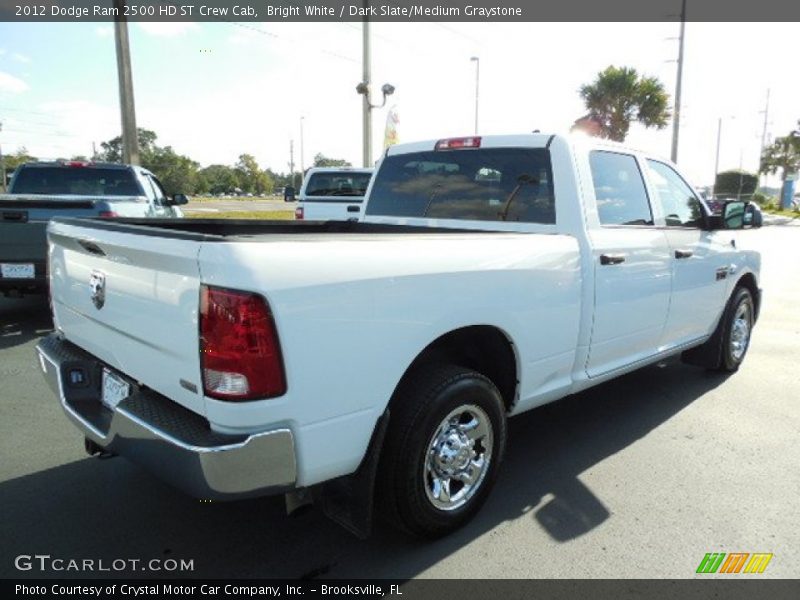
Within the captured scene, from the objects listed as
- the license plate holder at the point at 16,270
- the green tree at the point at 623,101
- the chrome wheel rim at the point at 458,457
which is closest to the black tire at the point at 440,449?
the chrome wheel rim at the point at 458,457

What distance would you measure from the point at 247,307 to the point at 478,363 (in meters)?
1.47

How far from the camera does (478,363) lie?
9.85 feet

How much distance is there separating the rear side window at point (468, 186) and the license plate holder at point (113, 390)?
225 cm

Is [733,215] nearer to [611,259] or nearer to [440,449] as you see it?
[611,259]

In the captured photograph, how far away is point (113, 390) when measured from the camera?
252cm

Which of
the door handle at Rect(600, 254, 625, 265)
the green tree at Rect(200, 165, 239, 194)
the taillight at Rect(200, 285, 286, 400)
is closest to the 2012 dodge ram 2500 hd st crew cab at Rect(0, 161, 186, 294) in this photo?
the taillight at Rect(200, 285, 286, 400)

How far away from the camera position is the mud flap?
232cm

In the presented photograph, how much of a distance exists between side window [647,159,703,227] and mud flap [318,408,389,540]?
2.91 metres

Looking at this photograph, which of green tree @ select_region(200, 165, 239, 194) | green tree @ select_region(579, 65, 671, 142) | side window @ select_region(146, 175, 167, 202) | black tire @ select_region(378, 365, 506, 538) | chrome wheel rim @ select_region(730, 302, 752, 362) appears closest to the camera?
black tire @ select_region(378, 365, 506, 538)

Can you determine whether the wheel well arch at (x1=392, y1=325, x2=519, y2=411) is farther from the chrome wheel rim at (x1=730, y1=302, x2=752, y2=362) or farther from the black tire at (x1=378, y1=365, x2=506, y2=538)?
the chrome wheel rim at (x1=730, y1=302, x2=752, y2=362)

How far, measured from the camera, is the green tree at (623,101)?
29.0 m

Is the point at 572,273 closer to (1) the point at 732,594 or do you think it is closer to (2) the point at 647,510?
(2) the point at 647,510

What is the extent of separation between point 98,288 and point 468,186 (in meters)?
2.31

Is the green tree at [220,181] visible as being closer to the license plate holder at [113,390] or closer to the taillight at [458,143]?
the taillight at [458,143]
